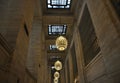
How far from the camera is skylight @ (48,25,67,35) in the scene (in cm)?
1226

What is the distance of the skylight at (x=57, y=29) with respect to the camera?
40.2ft

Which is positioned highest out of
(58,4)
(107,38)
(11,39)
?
(58,4)

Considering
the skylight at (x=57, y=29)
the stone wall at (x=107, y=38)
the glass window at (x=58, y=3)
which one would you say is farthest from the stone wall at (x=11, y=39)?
the skylight at (x=57, y=29)

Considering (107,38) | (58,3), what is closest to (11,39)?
(107,38)

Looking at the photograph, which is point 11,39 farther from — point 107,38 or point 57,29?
point 57,29

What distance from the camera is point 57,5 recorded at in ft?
31.8

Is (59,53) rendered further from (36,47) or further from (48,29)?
(36,47)

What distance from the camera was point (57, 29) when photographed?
12734 millimetres

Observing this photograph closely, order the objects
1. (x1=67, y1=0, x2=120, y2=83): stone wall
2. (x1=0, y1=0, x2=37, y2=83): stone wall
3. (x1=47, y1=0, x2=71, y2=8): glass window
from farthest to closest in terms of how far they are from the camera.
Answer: (x1=47, y1=0, x2=71, y2=8): glass window, (x1=67, y1=0, x2=120, y2=83): stone wall, (x1=0, y1=0, x2=37, y2=83): stone wall

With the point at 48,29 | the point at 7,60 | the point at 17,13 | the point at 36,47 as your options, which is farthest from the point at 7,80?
the point at 48,29

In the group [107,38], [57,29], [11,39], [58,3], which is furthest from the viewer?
[57,29]

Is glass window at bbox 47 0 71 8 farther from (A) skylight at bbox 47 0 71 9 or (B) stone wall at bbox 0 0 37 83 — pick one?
(B) stone wall at bbox 0 0 37 83

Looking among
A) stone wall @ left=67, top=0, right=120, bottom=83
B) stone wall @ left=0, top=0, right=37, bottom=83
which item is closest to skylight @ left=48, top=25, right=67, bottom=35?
stone wall @ left=67, top=0, right=120, bottom=83

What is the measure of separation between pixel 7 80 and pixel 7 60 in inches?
20.4
